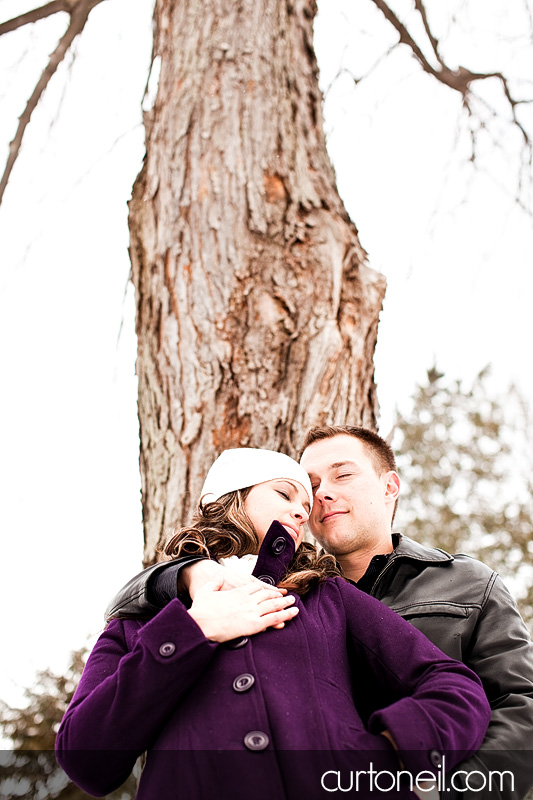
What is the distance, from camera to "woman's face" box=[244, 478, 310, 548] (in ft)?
6.38

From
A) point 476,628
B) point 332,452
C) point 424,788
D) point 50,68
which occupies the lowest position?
point 424,788

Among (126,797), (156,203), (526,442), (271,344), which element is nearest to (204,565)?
(271,344)

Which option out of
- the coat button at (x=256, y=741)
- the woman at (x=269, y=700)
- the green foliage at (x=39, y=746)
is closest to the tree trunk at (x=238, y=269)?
the woman at (x=269, y=700)

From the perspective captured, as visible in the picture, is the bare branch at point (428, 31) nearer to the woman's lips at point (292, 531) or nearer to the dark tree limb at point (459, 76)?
the dark tree limb at point (459, 76)

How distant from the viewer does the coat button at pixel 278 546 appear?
1792 mm

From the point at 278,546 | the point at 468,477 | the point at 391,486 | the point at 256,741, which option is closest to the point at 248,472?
the point at 278,546

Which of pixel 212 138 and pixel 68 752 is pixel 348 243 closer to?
pixel 212 138

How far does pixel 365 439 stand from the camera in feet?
8.81

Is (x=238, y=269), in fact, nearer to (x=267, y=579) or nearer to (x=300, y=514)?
(x=300, y=514)

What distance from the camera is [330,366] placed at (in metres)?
2.99

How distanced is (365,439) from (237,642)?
124 centimetres

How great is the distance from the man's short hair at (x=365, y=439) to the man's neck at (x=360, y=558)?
0.29 metres

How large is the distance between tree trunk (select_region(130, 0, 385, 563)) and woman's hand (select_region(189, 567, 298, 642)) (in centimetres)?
120

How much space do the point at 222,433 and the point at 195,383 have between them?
0.25 meters
